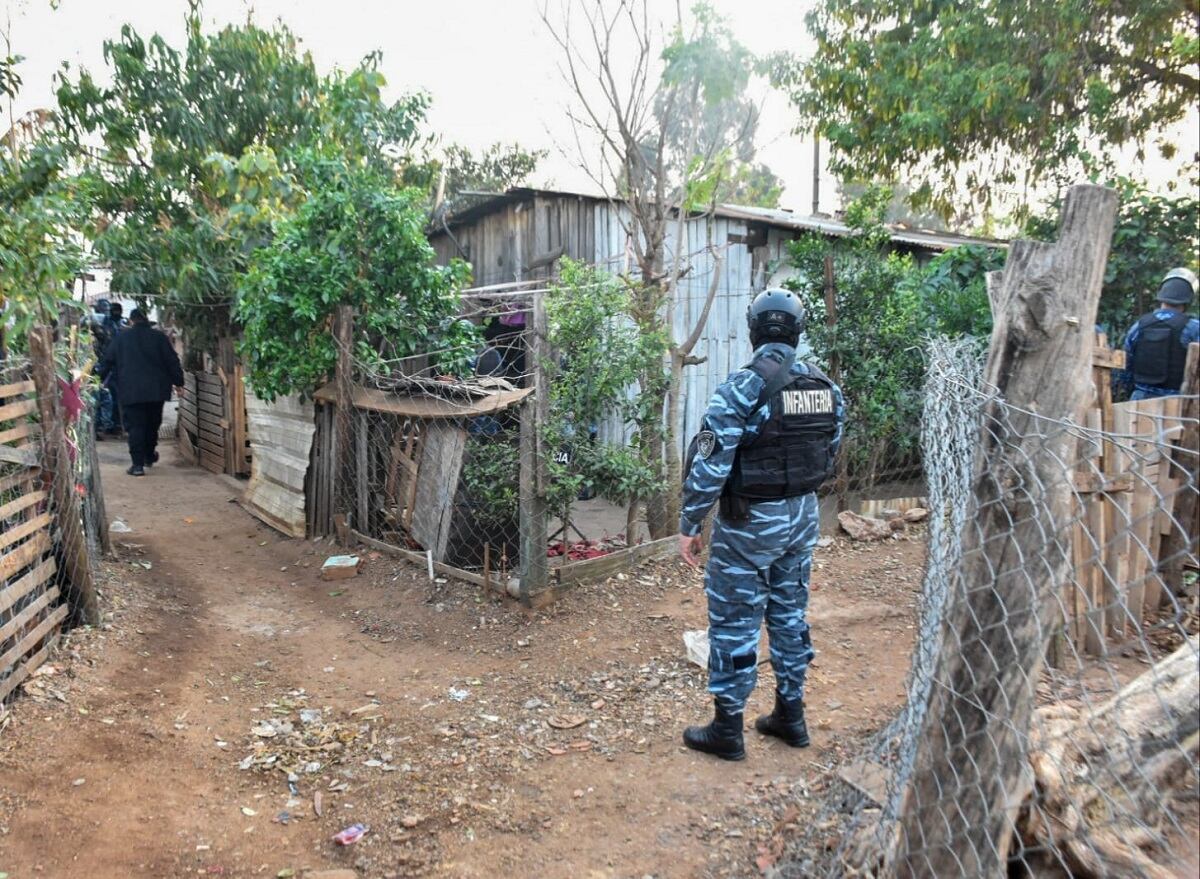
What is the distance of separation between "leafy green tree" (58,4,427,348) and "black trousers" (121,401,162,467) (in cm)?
130

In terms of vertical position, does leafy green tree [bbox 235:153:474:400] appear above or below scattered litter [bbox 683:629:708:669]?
above

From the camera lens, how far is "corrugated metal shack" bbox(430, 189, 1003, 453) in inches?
364

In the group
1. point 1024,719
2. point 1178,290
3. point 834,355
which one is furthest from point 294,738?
point 1178,290

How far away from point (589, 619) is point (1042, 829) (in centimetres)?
358

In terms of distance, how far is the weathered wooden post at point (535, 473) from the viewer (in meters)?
5.25

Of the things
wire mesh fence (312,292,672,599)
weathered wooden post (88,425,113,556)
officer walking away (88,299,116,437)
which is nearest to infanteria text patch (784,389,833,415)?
wire mesh fence (312,292,672,599)

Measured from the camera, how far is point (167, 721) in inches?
161

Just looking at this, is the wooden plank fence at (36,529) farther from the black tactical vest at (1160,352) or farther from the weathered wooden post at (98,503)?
the black tactical vest at (1160,352)

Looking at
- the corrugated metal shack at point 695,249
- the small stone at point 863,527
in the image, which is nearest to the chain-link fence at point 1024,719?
the small stone at point 863,527

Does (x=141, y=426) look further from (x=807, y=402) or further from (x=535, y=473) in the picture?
(x=807, y=402)

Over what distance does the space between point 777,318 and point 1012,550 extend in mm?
1985

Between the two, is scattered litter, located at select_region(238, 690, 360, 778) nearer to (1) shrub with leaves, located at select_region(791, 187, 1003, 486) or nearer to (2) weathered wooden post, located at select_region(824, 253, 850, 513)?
(2) weathered wooden post, located at select_region(824, 253, 850, 513)

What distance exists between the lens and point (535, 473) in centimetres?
530

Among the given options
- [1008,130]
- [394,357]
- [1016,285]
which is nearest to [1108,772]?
[1016,285]
